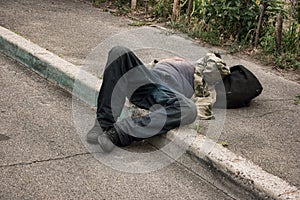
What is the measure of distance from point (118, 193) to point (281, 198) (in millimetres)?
1015

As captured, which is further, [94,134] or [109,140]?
[94,134]

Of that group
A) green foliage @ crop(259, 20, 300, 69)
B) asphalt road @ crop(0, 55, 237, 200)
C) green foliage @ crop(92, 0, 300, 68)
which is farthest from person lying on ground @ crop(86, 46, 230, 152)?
green foliage @ crop(92, 0, 300, 68)

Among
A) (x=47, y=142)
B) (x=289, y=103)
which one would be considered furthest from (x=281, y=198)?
(x=289, y=103)

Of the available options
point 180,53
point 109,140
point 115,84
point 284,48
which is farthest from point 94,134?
point 284,48

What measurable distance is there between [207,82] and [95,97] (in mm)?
1025

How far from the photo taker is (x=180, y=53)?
6824 millimetres

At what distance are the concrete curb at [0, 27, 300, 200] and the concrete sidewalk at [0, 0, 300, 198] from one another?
0.08 ft

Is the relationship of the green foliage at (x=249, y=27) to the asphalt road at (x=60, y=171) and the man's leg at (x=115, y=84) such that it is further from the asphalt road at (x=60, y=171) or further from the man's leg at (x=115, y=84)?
the asphalt road at (x=60, y=171)

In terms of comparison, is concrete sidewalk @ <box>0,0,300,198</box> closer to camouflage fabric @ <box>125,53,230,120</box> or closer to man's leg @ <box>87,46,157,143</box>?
camouflage fabric @ <box>125,53,230,120</box>

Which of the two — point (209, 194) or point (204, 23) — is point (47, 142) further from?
point (204, 23)

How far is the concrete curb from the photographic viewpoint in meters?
3.58

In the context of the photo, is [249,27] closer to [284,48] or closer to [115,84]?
[284,48]

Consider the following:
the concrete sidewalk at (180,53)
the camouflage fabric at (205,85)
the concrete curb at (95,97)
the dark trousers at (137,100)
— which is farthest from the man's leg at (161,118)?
the concrete sidewalk at (180,53)

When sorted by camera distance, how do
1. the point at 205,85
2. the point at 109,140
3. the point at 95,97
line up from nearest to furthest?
the point at 109,140, the point at 205,85, the point at 95,97
